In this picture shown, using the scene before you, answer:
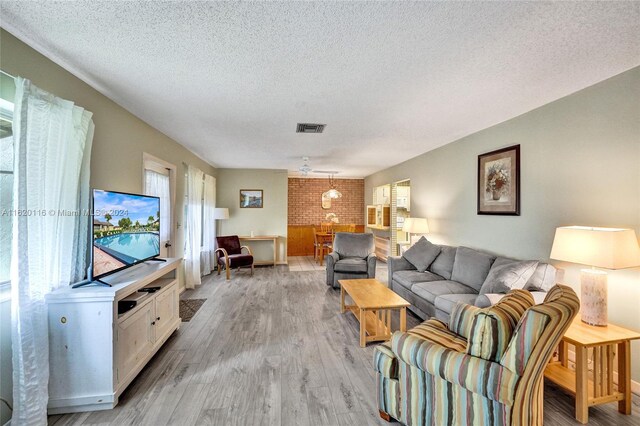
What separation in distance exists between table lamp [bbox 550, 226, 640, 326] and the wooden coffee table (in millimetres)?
1384

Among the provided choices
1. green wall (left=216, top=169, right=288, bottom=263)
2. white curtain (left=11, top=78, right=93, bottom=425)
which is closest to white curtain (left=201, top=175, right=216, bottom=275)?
green wall (left=216, top=169, right=288, bottom=263)

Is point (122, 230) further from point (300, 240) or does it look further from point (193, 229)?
point (300, 240)

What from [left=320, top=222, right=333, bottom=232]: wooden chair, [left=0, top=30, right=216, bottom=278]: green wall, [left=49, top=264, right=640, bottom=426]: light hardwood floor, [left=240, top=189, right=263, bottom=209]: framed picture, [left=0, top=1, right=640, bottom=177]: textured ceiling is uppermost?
[left=0, top=1, right=640, bottom=177]: textured ceiling

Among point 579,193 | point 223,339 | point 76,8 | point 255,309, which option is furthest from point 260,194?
point 579,193

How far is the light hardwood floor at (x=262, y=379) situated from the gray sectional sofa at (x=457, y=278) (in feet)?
1.53

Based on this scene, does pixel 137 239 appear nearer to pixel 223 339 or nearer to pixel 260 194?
pixel 223 339

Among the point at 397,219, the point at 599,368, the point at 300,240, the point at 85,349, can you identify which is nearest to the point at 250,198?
the point at 300,240

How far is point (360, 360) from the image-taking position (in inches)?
97.4

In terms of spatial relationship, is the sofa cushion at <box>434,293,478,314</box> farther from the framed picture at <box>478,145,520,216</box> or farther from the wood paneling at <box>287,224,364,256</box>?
the wood paneling at <box>287,224,364,256</box>

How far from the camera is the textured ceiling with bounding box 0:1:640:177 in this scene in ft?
4.71

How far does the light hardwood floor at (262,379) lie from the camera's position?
5.85 ft

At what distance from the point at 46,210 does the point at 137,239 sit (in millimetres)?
775

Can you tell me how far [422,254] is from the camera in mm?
4066

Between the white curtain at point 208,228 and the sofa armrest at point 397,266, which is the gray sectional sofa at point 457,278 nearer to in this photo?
the sofa armrest at point 397,266
